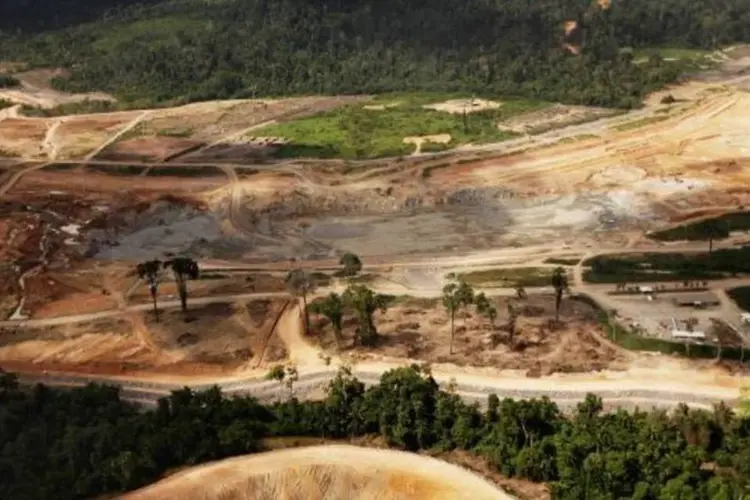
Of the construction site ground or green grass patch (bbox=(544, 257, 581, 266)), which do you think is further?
green grass patch (bbox=(544, 257, 581, 266))

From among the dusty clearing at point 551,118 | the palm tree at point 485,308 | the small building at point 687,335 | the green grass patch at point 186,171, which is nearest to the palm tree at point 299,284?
the palm tree at point 485,308

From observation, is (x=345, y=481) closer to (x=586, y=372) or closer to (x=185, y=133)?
(x=586, y=372)

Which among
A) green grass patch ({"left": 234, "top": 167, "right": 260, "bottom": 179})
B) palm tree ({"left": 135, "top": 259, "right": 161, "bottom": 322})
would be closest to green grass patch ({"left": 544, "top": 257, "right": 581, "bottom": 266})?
palm tree ({"left": 135, "top": 259, "right": 161, "bottom": 322})

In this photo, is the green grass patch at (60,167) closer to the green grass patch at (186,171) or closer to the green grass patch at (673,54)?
the green grass patch at (186,171)

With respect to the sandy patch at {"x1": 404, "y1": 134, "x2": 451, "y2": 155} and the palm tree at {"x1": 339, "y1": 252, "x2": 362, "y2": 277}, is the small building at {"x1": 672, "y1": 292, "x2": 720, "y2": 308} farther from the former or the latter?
the sandy patch at {"x1": 404, "y1": 134, "x2": 451, "y2": 155}

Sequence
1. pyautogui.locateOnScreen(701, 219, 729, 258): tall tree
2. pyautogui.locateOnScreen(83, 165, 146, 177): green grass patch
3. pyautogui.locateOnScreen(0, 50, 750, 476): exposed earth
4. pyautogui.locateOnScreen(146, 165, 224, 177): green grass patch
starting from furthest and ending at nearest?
pyautogui.locateOnScreen(83, 165, 146, 177): green grass patch < pyautogui.locateOnScreen(146, 165, 224, 177): green grass patch < pyautogui.locateOnScreen(701, 219, 729, 258): tall tree < pyautogui.locateOnScreen(0, 50, 750, 476): exposed earth

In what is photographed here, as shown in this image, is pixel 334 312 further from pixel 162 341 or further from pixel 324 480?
pixel 324 480
